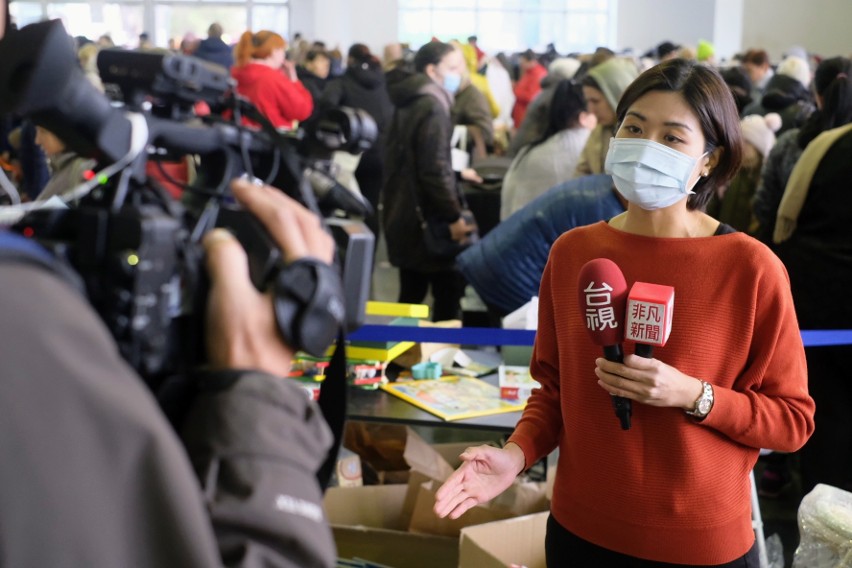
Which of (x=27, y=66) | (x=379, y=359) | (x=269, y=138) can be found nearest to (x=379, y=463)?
(x=379, y=359)

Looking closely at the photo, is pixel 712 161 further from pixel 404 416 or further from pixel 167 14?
pixel 167 14

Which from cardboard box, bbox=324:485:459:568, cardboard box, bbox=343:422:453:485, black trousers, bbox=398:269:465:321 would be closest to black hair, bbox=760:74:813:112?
black trousers, bbox=398:269:465:321

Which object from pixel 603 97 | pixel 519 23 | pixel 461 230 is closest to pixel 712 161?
pixel 603 97

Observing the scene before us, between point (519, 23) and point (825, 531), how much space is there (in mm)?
19804

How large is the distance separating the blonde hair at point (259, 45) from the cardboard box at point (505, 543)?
3.87m

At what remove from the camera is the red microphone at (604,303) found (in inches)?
58.7

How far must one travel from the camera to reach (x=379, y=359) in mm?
3006

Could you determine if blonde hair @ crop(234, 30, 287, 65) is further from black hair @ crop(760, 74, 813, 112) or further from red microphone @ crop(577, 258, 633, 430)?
red microphone @ crop(577, 258, 633, 430)

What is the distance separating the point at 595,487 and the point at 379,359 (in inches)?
56.4

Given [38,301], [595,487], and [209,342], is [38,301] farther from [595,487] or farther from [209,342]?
[595,487]

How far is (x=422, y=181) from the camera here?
4.47 m

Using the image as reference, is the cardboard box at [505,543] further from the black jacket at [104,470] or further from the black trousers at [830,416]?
the black jacket at [104,470]

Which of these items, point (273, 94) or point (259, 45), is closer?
point (273, 94)

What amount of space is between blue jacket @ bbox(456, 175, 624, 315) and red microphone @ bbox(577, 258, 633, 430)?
1.48 metres
